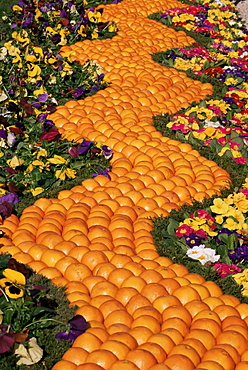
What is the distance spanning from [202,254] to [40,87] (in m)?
3.25

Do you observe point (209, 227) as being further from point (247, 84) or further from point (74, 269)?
point (247, 84)

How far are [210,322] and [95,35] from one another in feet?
20.1

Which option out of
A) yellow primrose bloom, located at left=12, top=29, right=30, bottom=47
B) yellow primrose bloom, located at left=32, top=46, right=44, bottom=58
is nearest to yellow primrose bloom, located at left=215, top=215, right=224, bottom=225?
yellow primrose bloom, located at left=32, top=46, right=44, bottom=58

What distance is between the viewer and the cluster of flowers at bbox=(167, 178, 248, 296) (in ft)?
13.8

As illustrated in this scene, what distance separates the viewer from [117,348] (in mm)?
3195

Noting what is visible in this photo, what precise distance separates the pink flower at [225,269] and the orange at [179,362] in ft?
3.52

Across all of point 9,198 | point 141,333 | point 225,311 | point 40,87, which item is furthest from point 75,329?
point 40,87

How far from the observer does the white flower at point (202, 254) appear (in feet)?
13.7

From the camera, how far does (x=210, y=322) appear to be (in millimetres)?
3461

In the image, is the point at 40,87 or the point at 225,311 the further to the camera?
the point at 40,87

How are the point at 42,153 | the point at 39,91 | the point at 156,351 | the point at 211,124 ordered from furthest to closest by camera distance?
the point at 39,91 < the point at 211,124 < the point at 42,153 < the point at 156,351

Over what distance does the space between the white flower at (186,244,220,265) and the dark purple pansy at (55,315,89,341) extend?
1179mm

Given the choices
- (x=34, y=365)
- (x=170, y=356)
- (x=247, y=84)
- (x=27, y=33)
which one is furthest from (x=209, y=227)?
(x=27, y=33)

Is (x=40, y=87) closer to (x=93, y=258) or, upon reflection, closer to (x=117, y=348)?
(x=93, y=258)
